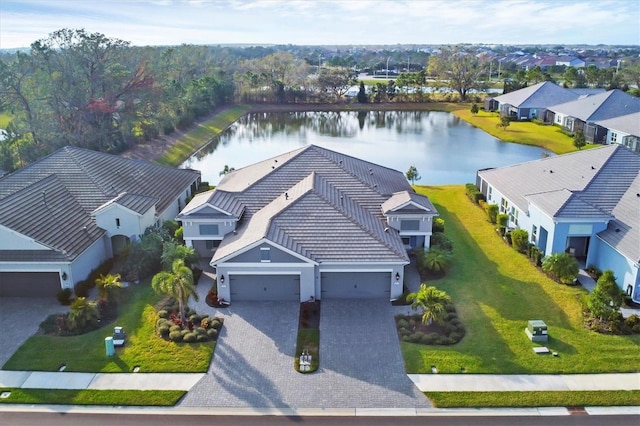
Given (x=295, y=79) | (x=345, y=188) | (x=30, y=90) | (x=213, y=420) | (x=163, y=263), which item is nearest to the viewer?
(x=213, y=420)

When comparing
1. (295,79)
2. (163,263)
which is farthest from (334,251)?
(295,79)

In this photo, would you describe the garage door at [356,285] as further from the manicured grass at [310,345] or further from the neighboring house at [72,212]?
the neighboring house at [72,212]

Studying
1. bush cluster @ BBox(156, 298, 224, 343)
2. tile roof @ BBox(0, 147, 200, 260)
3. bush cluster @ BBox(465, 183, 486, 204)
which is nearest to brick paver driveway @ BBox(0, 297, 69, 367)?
tile roof @ BBox(0, 147, 200, 260)

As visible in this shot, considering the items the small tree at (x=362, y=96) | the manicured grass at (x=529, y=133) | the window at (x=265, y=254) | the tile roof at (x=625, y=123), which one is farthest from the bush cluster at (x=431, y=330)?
the small tree at (x=362, y=96)

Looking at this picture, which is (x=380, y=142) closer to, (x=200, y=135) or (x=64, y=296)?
(x=200, y=135)

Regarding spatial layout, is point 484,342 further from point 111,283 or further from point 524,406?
point 111,283

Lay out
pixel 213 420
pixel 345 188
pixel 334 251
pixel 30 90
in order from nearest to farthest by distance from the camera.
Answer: pixel 213 420
pixel 334 251
pixel 345 188
pixel 30 90

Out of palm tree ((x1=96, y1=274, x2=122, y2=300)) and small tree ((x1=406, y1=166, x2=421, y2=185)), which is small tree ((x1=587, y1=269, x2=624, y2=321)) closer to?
palm tree ((x1=96, y1=274, x2=122, y2=300))
